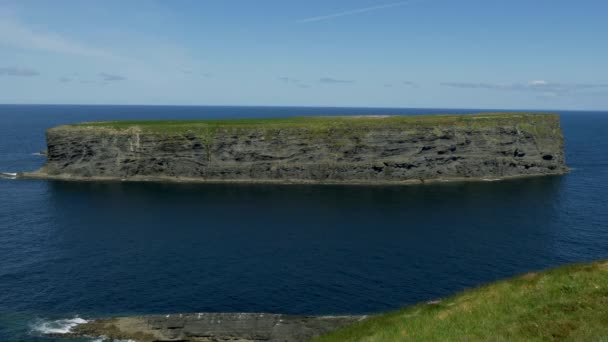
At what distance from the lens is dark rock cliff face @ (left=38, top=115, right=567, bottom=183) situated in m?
130

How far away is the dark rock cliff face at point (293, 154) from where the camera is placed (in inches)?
5103

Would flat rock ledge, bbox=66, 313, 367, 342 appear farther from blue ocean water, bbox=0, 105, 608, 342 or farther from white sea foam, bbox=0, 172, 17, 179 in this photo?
white sea foam, bbox=0, 172, 17, 179

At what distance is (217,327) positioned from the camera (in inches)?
1869

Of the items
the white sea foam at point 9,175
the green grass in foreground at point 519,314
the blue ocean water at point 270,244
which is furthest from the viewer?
the white sea foam at point 9,175

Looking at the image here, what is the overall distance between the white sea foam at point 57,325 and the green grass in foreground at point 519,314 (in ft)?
103

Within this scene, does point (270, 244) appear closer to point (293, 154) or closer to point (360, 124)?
point (293, 154)

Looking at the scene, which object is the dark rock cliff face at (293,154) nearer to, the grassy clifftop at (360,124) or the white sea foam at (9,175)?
the grassy clifftop at (360,124)

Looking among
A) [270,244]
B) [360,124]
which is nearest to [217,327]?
[270,244]

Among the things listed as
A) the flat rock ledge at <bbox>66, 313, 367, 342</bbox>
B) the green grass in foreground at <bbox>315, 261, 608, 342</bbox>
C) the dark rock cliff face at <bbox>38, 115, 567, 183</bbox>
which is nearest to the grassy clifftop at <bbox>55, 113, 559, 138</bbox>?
the dark rock cliff face at <bbox>38, 115, 567, 183</bbox>

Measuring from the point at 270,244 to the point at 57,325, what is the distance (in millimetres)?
33512

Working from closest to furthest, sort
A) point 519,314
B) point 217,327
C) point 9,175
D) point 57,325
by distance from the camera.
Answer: point 519,314 → point 217,327 → point 57,325 → point 9,175

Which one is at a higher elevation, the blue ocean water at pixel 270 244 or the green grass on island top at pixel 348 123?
the green grass on island top at pixel 348 123

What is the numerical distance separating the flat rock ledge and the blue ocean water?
10.9 feet

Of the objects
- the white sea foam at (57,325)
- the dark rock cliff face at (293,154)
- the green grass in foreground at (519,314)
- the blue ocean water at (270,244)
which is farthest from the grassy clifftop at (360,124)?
the green grass in foreground at (519,314)
